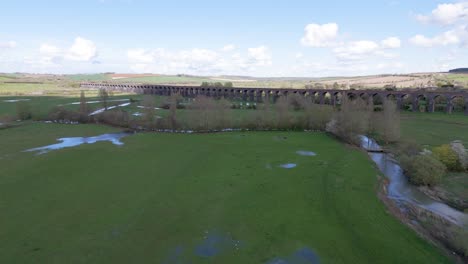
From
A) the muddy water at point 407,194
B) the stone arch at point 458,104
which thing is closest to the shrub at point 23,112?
the muddy water at point 407,194

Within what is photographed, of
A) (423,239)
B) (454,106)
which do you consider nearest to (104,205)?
(423,239)

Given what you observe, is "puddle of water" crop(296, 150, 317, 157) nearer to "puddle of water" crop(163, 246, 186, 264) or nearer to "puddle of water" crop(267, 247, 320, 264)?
"puddle of water" crop(267, 247, 320, 264)

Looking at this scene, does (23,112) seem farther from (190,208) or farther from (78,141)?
(190,208)

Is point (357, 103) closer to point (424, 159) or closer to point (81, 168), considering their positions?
point (424, 159)

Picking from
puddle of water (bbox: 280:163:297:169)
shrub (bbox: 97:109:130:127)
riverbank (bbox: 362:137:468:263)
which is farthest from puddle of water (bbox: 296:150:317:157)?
shrub (bbox: 97:109:130:127)

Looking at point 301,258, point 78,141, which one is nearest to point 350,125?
point 301,258

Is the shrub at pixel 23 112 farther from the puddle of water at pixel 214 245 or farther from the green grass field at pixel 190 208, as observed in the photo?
the puddle of water at pixel 214 245

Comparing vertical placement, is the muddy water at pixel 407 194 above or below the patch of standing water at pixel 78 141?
below
